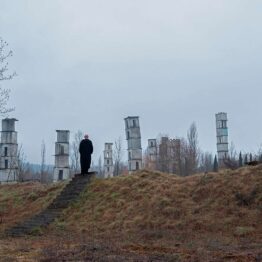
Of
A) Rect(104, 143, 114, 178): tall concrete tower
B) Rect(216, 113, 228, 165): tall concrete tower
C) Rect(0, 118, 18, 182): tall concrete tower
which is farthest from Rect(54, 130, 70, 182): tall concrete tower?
Rect(104, 143, 114, 178): tall concrete tower

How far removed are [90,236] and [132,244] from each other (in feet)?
10.7

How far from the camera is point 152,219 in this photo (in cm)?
1762

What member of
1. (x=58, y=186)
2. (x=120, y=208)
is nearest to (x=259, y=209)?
(x=120, y=208)

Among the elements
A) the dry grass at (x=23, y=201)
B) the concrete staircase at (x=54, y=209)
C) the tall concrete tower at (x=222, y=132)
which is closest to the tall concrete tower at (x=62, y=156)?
the dry grass at (x=23, y=201)

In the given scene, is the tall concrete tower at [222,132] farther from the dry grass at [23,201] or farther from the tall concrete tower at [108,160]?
the dry grass at [23,201]

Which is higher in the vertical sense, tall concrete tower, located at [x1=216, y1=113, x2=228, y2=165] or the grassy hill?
tall concrete tower, located at [x1=216, y1=113, x2=228, y2=165]

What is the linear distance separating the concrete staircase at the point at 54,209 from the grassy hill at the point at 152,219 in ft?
1.17

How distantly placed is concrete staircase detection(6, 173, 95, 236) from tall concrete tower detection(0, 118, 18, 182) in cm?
846

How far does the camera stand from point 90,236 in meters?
15.9

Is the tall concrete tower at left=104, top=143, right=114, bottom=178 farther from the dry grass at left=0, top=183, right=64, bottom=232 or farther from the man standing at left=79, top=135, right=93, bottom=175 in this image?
the man standing at left=79, top=135, right=93, bottom=175

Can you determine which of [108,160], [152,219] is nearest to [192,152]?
[108,160]

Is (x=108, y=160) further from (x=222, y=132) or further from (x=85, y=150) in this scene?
(x=85, y=150)

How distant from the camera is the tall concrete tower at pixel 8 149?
97.4 feet

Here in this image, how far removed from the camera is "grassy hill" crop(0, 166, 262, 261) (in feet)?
37.9
